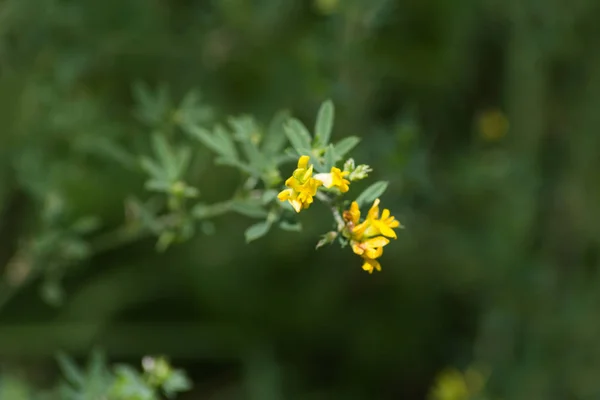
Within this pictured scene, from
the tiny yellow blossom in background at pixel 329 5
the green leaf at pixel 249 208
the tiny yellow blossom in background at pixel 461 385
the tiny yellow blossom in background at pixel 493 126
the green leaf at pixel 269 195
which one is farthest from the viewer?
the tiny yellow blossom in background at pixel 493 126

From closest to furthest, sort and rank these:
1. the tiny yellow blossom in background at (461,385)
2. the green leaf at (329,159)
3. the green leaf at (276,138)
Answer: the green leaf at (329,159) → the green leaf at (276,138) → the tiny yellow blossom in background at (461,385)

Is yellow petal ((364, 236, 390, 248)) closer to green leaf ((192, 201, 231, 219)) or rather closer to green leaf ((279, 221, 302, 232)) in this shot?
green leaf ((279, 221, 302, 232))

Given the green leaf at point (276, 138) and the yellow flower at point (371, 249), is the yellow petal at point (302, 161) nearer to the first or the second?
the yellow flower at point (371, 249)

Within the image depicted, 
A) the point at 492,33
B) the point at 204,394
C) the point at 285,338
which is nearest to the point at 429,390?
the point at 285,338

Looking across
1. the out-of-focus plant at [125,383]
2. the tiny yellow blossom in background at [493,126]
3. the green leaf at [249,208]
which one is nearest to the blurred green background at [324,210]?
the tiny yellow blossom in background at [493,126]

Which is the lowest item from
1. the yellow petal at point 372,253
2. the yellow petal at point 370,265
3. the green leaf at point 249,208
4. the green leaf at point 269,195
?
the yellow petal at point 370,265

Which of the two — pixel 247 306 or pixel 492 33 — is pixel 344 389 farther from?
pixel 492 33
